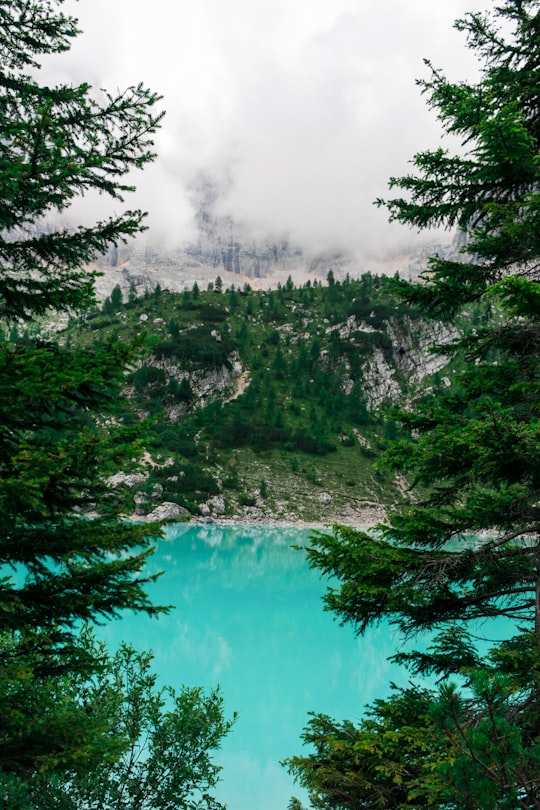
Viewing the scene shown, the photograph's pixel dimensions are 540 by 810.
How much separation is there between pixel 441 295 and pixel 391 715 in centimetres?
599

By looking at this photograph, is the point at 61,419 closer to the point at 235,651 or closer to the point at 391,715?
the point at 391,715

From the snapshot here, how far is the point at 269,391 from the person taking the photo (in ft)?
489

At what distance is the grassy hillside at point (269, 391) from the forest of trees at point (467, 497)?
7694cm

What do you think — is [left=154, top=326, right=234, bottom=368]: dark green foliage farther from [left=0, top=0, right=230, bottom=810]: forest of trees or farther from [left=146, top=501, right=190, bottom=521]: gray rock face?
[left=0, top=0, right=230, bottom=810]: forest of trees

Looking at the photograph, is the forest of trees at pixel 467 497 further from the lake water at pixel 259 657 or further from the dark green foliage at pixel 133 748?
the lake water at pixel 259 657

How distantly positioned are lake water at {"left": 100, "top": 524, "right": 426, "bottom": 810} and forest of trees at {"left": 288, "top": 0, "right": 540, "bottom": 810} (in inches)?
203

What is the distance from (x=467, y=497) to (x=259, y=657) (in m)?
34.2

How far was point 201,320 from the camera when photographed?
6658 inches

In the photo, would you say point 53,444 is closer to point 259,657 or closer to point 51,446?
point 51,446

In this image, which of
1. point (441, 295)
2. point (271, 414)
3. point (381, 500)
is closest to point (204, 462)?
point (271, 414)

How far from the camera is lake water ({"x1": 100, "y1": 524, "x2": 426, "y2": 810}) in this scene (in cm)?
2148

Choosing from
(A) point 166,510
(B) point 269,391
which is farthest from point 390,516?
(B) point 269,391

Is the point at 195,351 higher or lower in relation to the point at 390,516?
higher

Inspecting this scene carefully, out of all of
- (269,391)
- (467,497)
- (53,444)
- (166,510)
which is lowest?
(467,497)
